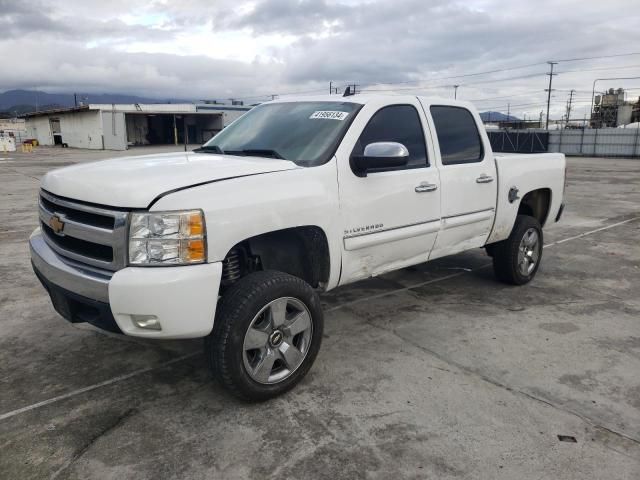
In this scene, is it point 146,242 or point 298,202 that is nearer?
point 146,242

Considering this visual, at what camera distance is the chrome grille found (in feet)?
8.95

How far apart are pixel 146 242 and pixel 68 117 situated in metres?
55.5

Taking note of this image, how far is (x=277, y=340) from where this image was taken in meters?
3.16

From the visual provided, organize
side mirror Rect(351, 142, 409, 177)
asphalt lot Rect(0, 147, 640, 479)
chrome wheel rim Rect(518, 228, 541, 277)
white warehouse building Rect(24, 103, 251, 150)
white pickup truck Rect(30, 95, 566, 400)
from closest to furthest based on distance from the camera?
asphalt lot Rect(0, 147, 640, 479), white pickup truck Rect(30, 95, 566, 400), side mirror Rect(351, 142, 409, 177), chrome wheel rim Rect(518, 228, 541, 277), white warehouse building Rect(24, 103, 251, 150)

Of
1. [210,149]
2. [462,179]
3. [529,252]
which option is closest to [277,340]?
[210,149]

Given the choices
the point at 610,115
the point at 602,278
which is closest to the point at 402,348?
the point at 602,278

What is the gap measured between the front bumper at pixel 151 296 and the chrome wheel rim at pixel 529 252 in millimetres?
3669

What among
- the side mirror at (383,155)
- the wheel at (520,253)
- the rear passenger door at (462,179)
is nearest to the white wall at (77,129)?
the wheel at (520,253)

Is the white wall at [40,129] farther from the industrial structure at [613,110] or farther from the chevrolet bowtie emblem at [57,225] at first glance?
the chevrolet bowtie emblem at [57,225]

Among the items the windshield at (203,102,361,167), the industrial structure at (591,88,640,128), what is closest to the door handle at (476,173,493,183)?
the windshield at (203,102,361,167)

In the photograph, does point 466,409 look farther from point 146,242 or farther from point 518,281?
point 518,281

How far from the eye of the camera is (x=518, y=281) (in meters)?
5.44

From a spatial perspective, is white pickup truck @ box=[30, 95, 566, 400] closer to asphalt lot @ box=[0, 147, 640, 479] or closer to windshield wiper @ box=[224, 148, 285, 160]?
windshield wiper @ box=[224, 148, 285, 160]

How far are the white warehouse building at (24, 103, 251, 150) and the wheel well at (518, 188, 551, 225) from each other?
132ft
